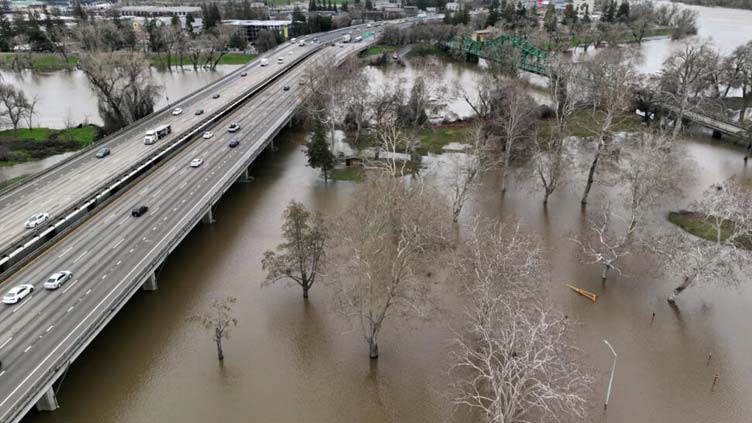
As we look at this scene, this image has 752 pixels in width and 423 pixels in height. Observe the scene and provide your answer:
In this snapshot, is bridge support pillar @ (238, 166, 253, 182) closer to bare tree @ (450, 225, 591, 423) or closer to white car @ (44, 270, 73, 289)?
white car @ (44, 270, 73, 289)

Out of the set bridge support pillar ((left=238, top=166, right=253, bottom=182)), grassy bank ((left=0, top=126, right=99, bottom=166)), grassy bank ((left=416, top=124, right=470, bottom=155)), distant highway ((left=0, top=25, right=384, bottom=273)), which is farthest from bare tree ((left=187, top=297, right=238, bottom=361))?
grassy bank ((left=0, top=126, right=99, bottom=166))

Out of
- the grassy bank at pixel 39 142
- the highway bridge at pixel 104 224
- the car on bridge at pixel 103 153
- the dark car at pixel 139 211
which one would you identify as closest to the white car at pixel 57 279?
the highway bridge at pixel 104 224

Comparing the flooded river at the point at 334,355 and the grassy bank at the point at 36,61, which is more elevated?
the grassy bank at the point at 36,61

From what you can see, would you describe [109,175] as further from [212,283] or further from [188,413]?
[188,413]

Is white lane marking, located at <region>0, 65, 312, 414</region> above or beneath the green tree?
beneath

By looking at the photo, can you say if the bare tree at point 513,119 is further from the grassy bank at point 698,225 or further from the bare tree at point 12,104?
the bare tree at point 12,104

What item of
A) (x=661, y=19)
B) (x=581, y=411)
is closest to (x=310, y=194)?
(x=581, y=411)

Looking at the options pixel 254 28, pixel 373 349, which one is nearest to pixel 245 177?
pixel 373 349
